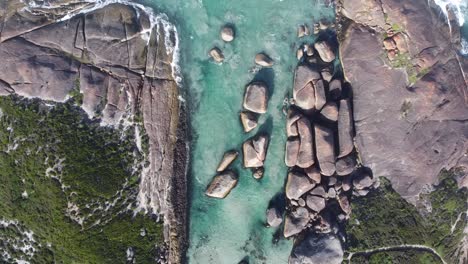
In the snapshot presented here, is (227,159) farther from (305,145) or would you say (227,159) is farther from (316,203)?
(316,203)

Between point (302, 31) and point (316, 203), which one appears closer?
point (316, 203)

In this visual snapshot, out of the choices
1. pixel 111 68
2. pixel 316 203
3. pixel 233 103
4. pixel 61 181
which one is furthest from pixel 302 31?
pixel 61 181

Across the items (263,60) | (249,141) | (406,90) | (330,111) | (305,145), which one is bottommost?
(249,141)

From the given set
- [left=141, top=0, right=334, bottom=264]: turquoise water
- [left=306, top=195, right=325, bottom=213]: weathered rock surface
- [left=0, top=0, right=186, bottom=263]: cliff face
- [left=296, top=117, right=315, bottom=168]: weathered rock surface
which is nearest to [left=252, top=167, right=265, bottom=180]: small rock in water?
[left=141, top=0, right=334, bottom=264]: turquoise water

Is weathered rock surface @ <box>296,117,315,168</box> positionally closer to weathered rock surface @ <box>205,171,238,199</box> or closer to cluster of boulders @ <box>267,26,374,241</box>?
cluster of boulders @ <box>267,26,374,241</box>

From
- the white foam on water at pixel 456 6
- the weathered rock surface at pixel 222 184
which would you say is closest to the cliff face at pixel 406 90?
the white foam on water at pixel 456 6

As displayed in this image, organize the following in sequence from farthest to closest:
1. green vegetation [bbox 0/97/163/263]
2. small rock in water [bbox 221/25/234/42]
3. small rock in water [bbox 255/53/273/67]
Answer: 1. small rock in water [bbox 255/53/273/67]
2. small rock in water [bbox 221/25/234/42]
3. green vegetation [bbox 0/97/163/263]

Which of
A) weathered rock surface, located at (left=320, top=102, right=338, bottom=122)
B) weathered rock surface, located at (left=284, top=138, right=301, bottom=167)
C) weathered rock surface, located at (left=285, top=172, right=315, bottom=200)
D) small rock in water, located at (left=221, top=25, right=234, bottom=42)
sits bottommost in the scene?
weathered rock surface, located at (left=285, top=172, right=315, bottom=200)

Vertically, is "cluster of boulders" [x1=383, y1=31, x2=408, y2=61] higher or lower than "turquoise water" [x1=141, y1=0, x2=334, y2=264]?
higher
